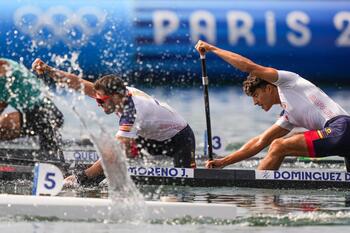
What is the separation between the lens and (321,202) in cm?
1219

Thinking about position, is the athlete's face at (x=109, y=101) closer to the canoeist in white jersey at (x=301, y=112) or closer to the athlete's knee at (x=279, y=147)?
the canoeist in white jersey at (x=301, y=112)

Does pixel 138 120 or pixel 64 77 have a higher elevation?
pixel 64 77

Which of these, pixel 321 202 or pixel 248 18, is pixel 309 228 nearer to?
pixel 321 202

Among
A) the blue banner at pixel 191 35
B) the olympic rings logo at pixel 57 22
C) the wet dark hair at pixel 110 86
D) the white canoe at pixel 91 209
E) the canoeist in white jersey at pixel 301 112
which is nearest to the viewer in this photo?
the white canoe at pixel 91 209

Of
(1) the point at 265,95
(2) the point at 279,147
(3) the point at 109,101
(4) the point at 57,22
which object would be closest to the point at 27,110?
(3) the point at 109,101

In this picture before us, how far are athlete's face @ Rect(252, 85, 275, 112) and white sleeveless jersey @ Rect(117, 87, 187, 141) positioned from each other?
34.4 inches

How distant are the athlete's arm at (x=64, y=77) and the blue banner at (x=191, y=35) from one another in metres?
13.1

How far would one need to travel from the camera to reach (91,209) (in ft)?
35.0

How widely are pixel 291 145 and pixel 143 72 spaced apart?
15716mm

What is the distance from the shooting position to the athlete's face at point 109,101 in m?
12.3

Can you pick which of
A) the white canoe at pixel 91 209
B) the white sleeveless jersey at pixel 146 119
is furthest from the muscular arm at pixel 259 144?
the white canoe at pixel 91 209

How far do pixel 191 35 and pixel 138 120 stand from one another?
14659mm

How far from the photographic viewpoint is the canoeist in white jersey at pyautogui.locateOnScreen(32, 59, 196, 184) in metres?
12.3

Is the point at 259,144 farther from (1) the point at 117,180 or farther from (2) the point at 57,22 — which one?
(2) the point at 57,22
